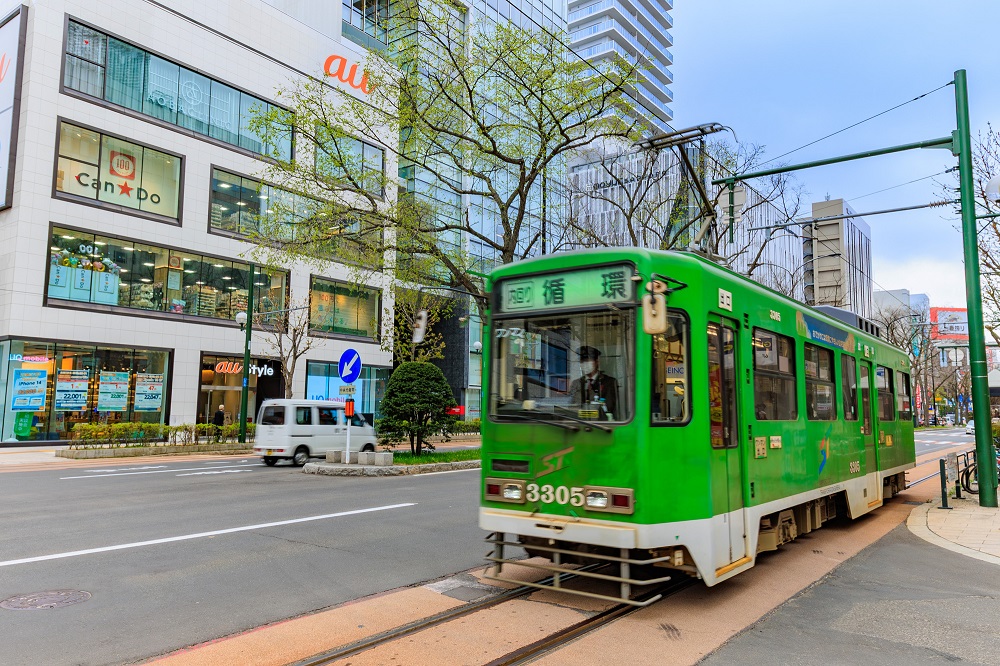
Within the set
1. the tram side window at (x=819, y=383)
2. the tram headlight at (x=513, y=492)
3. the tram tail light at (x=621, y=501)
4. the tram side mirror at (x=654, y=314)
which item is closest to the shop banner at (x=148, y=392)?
the tram headlight at (x=513, y=492)

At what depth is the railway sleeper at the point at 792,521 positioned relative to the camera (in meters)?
7.49

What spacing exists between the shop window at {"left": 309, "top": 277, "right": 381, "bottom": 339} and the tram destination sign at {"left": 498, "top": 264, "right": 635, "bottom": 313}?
106 ft

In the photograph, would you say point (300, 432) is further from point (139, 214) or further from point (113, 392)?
point (139, 214)

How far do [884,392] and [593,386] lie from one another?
8.84 m

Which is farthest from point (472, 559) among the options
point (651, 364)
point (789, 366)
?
point (789, 366)

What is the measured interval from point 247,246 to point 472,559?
31354mm

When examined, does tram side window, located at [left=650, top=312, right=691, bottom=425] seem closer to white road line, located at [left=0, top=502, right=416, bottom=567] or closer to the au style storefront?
white road line, located at [left=0, top=502, right=416, bottom=567]

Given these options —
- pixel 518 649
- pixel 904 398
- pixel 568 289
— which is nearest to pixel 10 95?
pixel 568 289

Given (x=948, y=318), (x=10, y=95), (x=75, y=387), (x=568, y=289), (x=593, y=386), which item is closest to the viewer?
(x=593, y=386)

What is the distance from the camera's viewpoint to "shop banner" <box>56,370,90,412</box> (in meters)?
28.6

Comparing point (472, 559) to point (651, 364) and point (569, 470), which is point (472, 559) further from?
point (651, 364)

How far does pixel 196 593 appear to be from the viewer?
654cm

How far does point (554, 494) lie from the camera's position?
608 cm

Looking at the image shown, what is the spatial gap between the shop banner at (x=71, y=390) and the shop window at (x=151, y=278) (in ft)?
10.6
